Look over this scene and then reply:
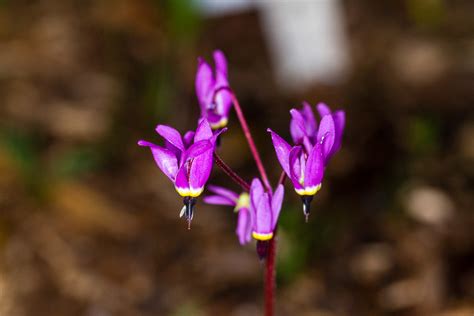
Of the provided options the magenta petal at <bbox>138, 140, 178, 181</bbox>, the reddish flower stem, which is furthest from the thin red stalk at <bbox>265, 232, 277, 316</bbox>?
the magenta petal at <bbox>138, 140, 178, 181</bbox>

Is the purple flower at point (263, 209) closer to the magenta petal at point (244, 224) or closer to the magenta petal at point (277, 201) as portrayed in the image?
the magenta petal at point (277, 201)

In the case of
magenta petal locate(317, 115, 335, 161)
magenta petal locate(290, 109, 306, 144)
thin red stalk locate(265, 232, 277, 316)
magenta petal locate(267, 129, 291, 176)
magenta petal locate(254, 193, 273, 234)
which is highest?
magenta petal locate(290, 109, 306, 144)

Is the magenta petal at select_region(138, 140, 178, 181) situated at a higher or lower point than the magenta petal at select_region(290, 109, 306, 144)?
lower

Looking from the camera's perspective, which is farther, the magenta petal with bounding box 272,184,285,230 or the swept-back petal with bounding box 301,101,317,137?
the swept-back petal with bounding box 301,101,317,137

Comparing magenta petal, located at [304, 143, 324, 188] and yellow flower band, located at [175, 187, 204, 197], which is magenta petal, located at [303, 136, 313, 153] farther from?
yellow flower band, located at [175, 187, 204, 197]

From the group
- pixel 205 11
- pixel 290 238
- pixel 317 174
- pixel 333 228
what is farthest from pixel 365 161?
pixel 317 174

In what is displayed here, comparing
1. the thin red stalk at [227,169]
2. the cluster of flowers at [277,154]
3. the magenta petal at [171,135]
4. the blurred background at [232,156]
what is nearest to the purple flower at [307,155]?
the cluster of flowers at [277,154]

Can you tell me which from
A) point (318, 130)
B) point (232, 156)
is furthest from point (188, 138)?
point (232, 156)
